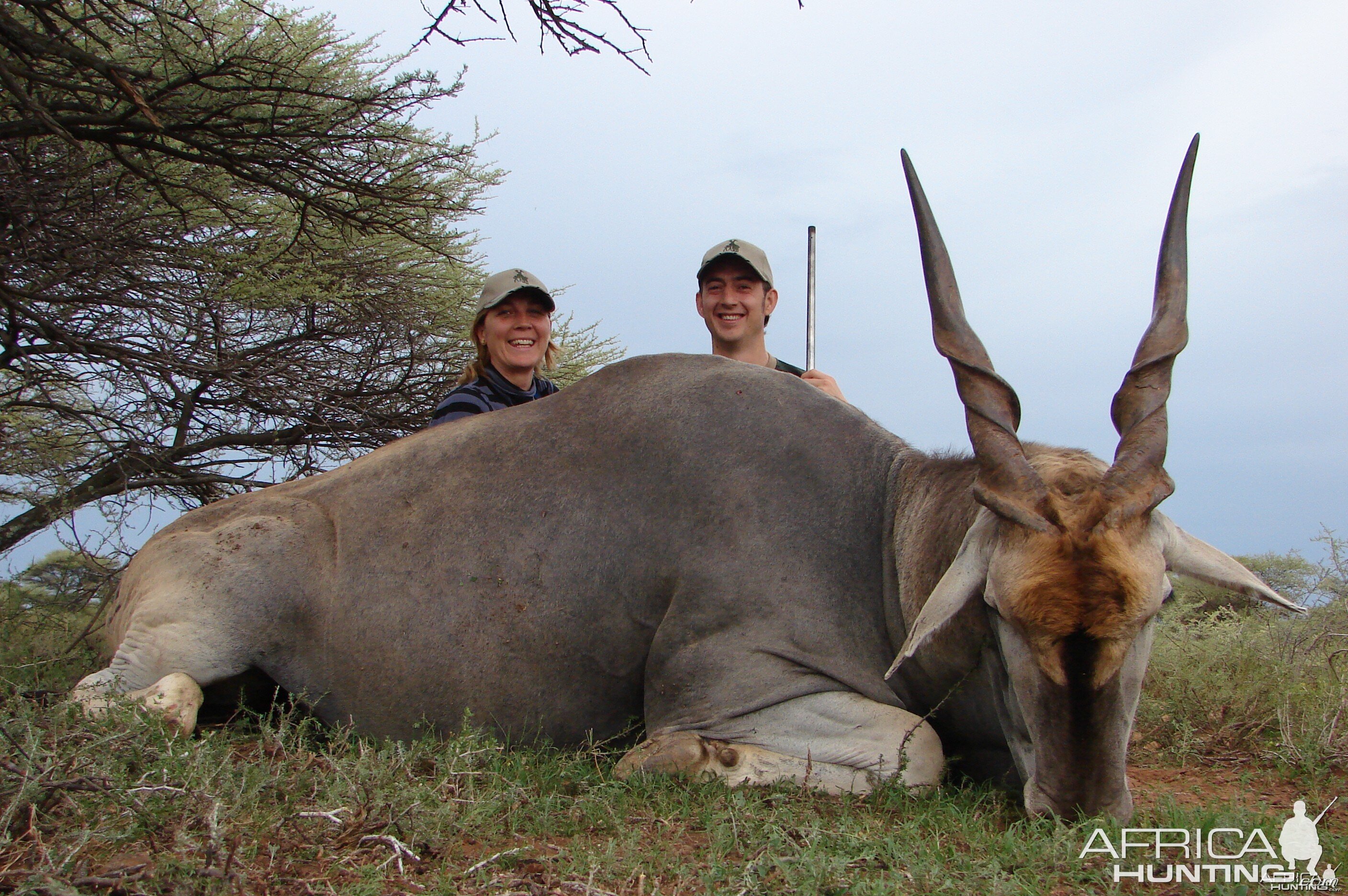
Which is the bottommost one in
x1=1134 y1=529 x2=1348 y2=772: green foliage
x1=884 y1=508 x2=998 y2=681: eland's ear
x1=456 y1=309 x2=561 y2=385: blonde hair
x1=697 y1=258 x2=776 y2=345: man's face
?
x1=1134 y1=529 x2=1348 y2=772: green foliage

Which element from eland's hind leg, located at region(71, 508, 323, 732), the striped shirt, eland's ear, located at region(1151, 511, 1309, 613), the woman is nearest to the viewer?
eland's ear, located at region(1151, 511, 1309, 613)

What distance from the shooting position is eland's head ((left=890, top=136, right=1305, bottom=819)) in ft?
10.1

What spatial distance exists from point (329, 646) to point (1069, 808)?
9.21 feet

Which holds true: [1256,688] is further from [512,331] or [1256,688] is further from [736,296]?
[512,331]

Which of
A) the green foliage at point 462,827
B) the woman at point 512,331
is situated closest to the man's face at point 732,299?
the woman at point 512,331

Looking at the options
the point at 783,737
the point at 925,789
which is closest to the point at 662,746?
the point at 783,737

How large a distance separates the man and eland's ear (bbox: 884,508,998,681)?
11.0 feet

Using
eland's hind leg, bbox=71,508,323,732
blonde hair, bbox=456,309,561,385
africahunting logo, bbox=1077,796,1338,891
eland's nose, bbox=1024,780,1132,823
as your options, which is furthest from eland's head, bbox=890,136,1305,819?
blonde hair, bbox=456,309,561,385

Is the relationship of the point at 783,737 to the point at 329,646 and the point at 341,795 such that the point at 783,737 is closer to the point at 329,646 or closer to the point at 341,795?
the point at 341,795

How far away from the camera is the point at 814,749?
12.6ft

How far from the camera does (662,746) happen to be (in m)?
3.89

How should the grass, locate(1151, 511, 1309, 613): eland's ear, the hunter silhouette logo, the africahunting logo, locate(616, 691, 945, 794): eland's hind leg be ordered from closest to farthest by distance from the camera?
the grass, the africahunting logo, the hunter silhouette logo, locate(1151, 511, 1309, 613): eland's ear, locate(616, 691, 945, 794): eland's hind leg

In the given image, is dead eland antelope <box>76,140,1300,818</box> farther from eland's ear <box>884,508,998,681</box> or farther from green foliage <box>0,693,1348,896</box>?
green foliage <box>0,693,1348,896</box>

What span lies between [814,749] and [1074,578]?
1175 millimetres
